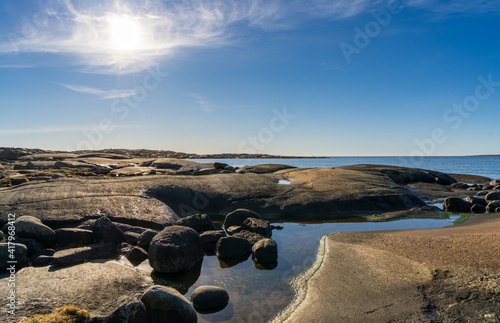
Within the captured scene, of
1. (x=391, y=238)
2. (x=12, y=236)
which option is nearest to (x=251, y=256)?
(x=391, y=238)

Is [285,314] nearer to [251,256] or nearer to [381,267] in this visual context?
[381,267]

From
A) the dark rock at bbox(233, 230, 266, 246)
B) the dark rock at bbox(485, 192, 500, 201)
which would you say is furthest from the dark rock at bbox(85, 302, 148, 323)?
the dark rock at bbox(485, 192, 500, 201)

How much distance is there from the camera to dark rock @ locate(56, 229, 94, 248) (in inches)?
403

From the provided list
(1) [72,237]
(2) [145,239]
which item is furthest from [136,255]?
(1) [72,237]

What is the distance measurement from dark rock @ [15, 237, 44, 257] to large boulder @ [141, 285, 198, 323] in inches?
213

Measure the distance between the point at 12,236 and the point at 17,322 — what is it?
18.1 feet

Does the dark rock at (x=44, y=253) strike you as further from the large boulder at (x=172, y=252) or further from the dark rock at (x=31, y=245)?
the large boulder at (x=172, y=252)

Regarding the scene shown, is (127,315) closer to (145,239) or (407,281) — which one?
(145,239)

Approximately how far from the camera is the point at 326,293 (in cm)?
691

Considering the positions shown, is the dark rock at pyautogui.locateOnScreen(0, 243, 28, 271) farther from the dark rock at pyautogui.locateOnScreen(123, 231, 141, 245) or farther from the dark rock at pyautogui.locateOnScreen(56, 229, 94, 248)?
the dark rock at pyautogui.locateOnScreen(123, 231, 141, 245)

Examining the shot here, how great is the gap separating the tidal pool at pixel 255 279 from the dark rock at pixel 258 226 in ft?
1.55

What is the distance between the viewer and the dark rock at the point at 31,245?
30.0 ft

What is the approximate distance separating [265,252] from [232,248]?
1.28 metres

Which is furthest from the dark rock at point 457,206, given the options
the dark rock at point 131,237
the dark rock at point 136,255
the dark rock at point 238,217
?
the dark rock at point 131,237
